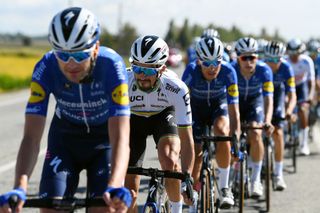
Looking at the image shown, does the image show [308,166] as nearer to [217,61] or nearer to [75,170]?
[217,61]

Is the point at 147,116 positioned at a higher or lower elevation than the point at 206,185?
higher

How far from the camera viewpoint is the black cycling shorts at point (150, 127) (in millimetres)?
5824

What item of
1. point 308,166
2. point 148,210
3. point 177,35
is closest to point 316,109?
point 308,166

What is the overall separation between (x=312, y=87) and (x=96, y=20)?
9260 millimetres

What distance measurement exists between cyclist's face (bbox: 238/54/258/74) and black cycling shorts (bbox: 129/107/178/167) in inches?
107

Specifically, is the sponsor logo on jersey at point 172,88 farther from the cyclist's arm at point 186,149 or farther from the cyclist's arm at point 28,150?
the cyclist's arm at point 28,150

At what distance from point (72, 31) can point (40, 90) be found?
1.94 ft

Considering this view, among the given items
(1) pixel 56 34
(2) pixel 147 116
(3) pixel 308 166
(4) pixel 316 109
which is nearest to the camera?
(1) pixel 56 34

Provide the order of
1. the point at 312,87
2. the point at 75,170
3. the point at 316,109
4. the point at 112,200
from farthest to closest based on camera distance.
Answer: the point at 316,109 < the point at 312,87 < the point at 75,170 < the point at 112,200

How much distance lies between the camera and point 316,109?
14.8 metres

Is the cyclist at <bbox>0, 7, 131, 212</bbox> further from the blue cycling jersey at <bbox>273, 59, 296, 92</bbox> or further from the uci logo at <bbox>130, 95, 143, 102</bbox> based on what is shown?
the blue cycling jersey at <bbox>273, 59, 296, 92</bbox>

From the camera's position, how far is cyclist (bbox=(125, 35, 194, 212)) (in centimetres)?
548

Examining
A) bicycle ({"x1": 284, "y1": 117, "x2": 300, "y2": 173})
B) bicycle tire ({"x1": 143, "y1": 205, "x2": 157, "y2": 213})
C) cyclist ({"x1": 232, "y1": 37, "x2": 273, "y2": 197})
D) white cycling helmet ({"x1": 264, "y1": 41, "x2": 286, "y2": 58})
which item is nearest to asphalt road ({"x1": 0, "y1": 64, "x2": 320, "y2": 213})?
bicycle ({"x1": 284, "y1": 117, "x2": 300, "y2": 173})

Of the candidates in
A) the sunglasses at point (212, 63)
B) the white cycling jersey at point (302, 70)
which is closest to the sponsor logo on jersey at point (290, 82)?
the white cycling jersey at point (302, 70)
